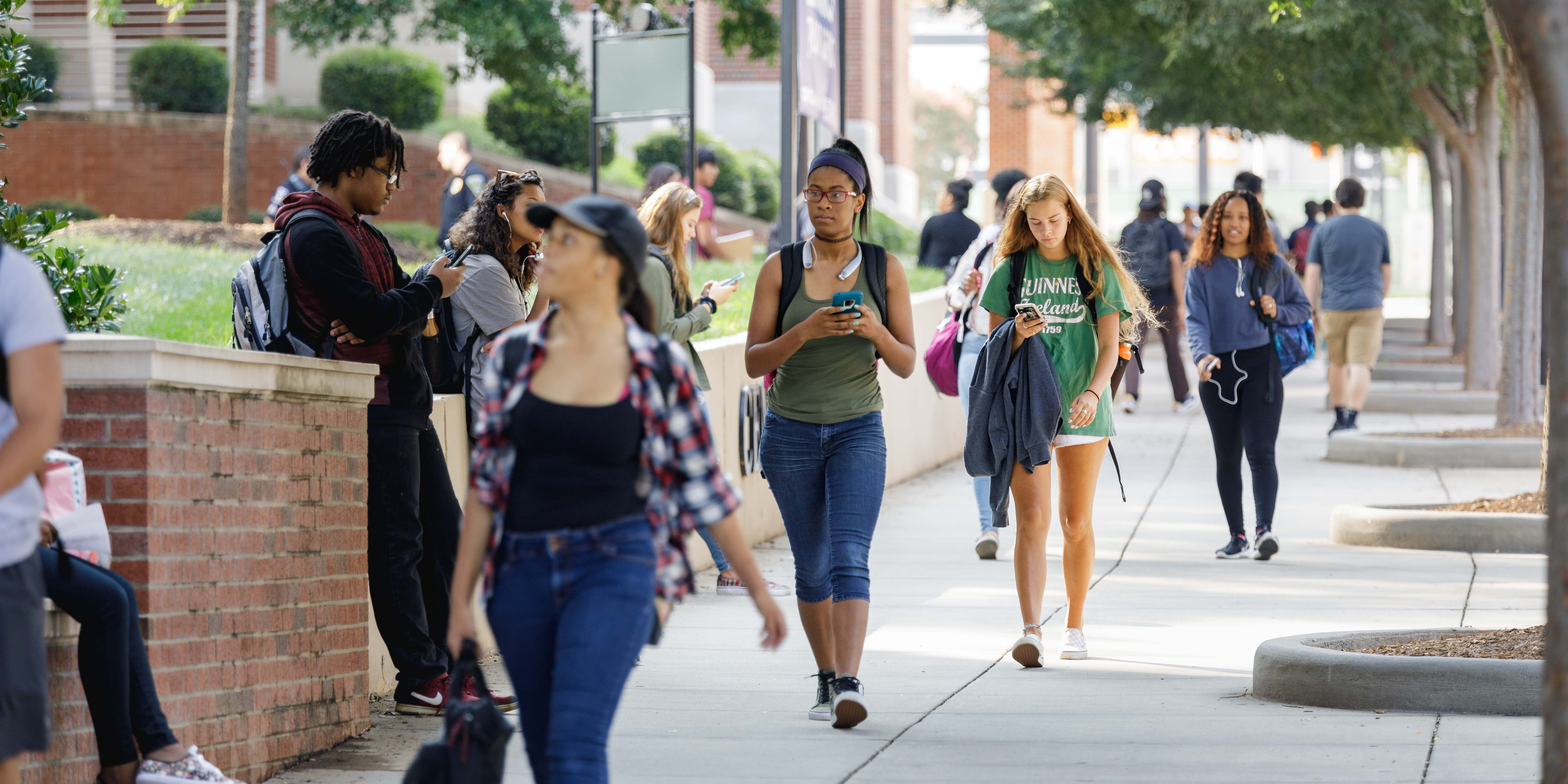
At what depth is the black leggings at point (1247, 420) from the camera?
10367 millimetres

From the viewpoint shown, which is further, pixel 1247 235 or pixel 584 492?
pixel 1247 235

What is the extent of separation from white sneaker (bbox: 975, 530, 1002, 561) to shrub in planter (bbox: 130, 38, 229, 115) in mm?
18090

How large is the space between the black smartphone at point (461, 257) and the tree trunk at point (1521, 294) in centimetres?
1065

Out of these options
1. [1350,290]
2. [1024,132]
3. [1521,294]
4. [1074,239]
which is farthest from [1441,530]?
[1024,132]

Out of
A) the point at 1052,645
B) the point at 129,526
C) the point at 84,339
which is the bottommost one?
the point at 1052,645

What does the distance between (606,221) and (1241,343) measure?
6914 millimetres

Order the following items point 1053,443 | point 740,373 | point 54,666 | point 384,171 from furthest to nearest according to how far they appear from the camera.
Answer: point 740,373
point 1053,443
point 384,171
point 54,666

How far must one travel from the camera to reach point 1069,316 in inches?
295

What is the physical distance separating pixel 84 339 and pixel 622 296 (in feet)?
5.51

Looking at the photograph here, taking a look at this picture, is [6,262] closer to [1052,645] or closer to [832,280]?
[832,280]

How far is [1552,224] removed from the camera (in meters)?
3.98

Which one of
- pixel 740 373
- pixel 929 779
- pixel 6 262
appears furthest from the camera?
pixel 740 373

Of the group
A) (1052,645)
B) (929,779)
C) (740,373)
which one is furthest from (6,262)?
(740,373)

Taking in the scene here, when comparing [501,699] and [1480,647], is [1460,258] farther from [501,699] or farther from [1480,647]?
[501,699]
